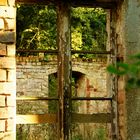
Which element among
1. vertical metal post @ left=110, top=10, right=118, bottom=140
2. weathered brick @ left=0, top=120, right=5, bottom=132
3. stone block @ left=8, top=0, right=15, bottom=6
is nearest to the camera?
weathered brick @ left=0, top=120, right=5, bottom=132

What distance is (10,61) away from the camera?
9.11ft

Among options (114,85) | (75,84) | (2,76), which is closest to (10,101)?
(2,76)

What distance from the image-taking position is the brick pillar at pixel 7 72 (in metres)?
2.72

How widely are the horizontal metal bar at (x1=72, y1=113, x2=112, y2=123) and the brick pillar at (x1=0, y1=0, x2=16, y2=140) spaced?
1.73 ft

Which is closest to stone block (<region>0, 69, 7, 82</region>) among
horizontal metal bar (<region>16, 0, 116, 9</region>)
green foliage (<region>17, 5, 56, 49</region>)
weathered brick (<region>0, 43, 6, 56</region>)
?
weathered brick (<region>0, 43, 6, 56</region>)

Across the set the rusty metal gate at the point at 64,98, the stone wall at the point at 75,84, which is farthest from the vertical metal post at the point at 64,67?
the stone wall at the point at 75,84

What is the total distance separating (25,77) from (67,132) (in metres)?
5.46

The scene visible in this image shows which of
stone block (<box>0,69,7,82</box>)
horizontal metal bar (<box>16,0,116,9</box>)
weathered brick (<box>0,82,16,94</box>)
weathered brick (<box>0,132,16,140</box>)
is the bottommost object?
weathered brick (<box>0,132,16,140</box>)

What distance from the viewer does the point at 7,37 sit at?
9.12 feet

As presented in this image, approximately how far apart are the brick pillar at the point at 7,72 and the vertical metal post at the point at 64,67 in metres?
0.40

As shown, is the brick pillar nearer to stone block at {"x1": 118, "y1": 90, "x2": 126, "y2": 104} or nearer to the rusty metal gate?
the rusty metal gate

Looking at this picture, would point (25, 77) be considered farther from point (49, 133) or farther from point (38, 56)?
point (49, 133)

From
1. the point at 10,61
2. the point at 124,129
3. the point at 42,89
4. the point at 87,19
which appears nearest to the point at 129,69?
the point at 10,61

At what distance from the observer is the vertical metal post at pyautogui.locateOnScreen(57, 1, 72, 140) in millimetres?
2959
